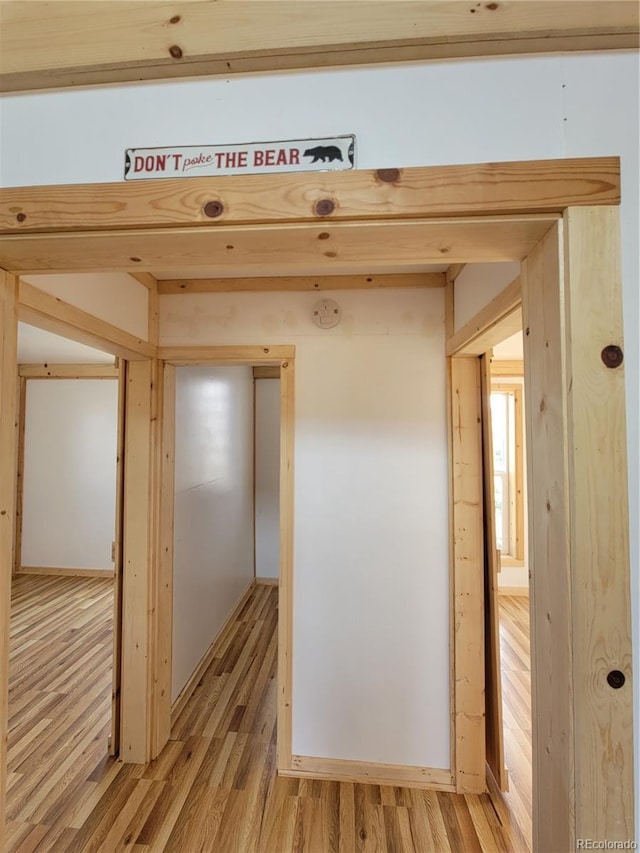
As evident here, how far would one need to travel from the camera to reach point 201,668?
2668 mm

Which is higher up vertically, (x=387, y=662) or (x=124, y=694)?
(x=387, y=662)

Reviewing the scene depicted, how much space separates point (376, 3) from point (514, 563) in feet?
15.1

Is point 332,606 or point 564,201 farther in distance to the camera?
point 332,606

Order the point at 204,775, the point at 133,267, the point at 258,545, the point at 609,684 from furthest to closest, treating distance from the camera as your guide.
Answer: the point at 258,545 < the point at 204,775 < the point at 133,267 < the point at 609,684

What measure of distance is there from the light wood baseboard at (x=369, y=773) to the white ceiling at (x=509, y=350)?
3.00 meters

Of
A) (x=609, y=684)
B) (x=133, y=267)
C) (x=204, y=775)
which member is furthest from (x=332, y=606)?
(x=133, y=267)

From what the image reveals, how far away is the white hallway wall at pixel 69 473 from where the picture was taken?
4.64 m

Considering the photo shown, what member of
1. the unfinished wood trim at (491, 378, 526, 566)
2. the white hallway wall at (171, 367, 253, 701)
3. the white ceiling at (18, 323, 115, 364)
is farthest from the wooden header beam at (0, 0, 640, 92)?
the unfinished wood trim at (491, 378, 526, 566)

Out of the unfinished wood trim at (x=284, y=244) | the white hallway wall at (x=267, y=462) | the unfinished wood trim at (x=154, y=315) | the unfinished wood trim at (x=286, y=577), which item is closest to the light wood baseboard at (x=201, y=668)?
the unfinished wood trim at (x=286, y=577)

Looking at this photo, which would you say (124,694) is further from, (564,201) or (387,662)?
(564,201)

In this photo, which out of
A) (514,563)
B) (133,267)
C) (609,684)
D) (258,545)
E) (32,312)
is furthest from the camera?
(258,545)

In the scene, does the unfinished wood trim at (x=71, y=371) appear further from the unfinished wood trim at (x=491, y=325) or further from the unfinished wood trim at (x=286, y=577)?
the unfinished wood trim at (x=491, y=325)

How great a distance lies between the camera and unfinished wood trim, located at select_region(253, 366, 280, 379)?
179 inches

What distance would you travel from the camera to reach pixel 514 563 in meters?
4.14
